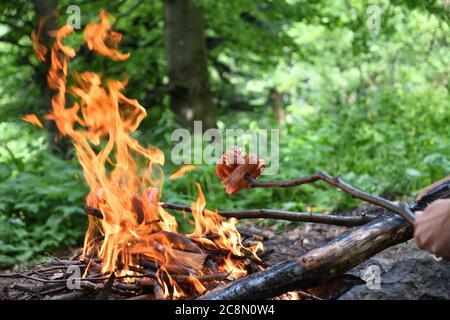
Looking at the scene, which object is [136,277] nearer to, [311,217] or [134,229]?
[134,229]

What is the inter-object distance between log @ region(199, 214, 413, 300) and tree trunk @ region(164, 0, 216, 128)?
6197mm

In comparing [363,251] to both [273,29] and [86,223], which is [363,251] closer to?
[86,223]

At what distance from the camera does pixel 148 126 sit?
9555mm

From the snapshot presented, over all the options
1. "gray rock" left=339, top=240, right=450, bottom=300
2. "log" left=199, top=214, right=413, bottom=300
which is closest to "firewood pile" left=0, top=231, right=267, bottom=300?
"log" left=199, top=214, right=413, bottom=300

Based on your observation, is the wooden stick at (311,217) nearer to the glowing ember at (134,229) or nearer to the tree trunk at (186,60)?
the glowing ember at (134,229)

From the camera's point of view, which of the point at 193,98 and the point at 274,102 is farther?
the point at 274,102

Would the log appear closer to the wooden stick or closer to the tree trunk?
the wooden stick

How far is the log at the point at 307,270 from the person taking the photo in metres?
2.72

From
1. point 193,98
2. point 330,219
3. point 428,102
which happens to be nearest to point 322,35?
point 428,102

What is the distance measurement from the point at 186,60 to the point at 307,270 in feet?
21.5

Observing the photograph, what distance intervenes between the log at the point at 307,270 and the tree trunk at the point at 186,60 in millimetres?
6197

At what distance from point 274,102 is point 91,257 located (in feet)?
44.1

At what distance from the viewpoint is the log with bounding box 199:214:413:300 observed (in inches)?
107

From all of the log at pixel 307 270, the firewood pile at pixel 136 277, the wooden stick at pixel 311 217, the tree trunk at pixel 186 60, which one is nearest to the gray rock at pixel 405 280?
the log at pixel 307 270
